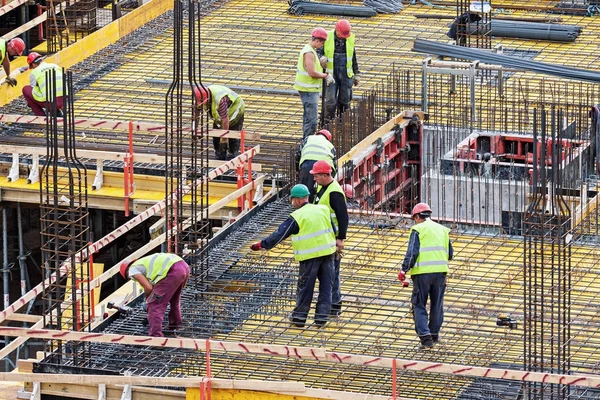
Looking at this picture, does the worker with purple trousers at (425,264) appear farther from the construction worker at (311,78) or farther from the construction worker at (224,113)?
the construction worker at (311,78)

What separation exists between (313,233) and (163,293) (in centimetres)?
207

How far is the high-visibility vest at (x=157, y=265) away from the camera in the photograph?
2495 cm

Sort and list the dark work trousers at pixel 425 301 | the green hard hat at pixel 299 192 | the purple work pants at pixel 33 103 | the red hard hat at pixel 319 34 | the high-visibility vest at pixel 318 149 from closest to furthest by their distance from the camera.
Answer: the dark work trousers at pixel 425 301, the green hard hat at pixel 299 192, the high-visibility vest at pixel 318 149, the red hard hat at pixel 319 34, the purple work pants at pixel 33 103

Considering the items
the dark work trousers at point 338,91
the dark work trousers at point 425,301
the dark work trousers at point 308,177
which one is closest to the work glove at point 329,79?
the dark work trousers at point 338,91

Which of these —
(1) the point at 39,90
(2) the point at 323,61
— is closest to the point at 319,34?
(2) the point at 323,61

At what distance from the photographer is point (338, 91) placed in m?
32.8

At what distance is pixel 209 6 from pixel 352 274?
581 inches

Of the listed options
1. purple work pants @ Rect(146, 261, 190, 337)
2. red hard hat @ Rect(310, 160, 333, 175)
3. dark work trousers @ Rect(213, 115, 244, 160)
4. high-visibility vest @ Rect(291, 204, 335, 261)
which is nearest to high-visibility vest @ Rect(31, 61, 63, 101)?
dark work trousers @ Rect(213, 115, 244, 160)

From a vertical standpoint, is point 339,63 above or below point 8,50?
above

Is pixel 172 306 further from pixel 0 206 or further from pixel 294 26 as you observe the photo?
pixel 294 26

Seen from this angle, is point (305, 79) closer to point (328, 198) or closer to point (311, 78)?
point (311, 78)

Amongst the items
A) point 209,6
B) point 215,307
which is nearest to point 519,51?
point 209,6

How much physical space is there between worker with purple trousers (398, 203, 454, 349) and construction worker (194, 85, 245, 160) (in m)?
6.93

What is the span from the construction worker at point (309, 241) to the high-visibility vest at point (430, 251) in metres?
1.35
